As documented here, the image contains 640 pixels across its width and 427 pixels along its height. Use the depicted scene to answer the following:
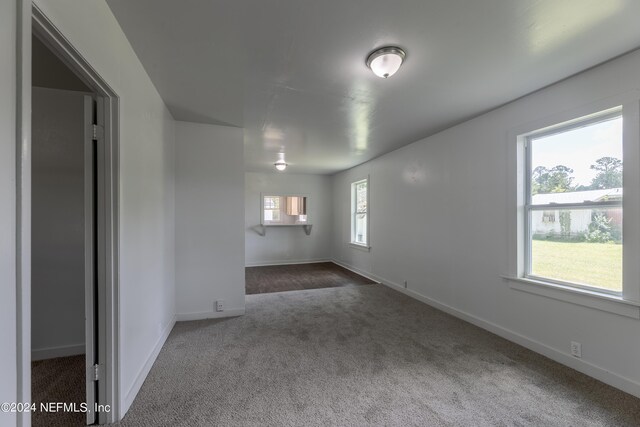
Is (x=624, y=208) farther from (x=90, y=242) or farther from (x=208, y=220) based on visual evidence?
(x=208, y=220)

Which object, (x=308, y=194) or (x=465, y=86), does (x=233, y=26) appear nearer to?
(x=465, y=86)

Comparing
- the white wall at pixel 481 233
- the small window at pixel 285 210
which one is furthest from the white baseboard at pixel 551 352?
the small window at pixel 285 210

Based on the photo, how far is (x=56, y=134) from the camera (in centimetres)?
246

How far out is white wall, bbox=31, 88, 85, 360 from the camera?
2.43 metres

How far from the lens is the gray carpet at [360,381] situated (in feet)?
5.75

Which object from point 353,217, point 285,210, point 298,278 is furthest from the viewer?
point 285,210

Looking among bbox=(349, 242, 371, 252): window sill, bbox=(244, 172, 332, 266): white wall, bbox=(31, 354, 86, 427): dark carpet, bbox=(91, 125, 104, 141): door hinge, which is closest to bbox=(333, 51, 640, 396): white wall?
bbox=(349, 242, 371, 252): window sill

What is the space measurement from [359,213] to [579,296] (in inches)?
166

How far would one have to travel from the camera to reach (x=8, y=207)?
0.83 metres

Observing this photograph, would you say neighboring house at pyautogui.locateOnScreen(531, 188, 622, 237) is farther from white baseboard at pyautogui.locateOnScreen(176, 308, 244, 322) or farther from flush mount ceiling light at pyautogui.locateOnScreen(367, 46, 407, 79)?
white baseboard at pyautogui.locateOnScreen(176, 308, 244, 322)

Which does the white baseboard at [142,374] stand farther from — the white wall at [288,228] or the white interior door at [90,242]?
the white wall at [288,228]

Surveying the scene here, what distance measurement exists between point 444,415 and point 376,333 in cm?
123

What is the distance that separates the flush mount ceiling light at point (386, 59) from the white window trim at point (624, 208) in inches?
61.4

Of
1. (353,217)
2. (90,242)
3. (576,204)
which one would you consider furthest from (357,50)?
(353,217)
